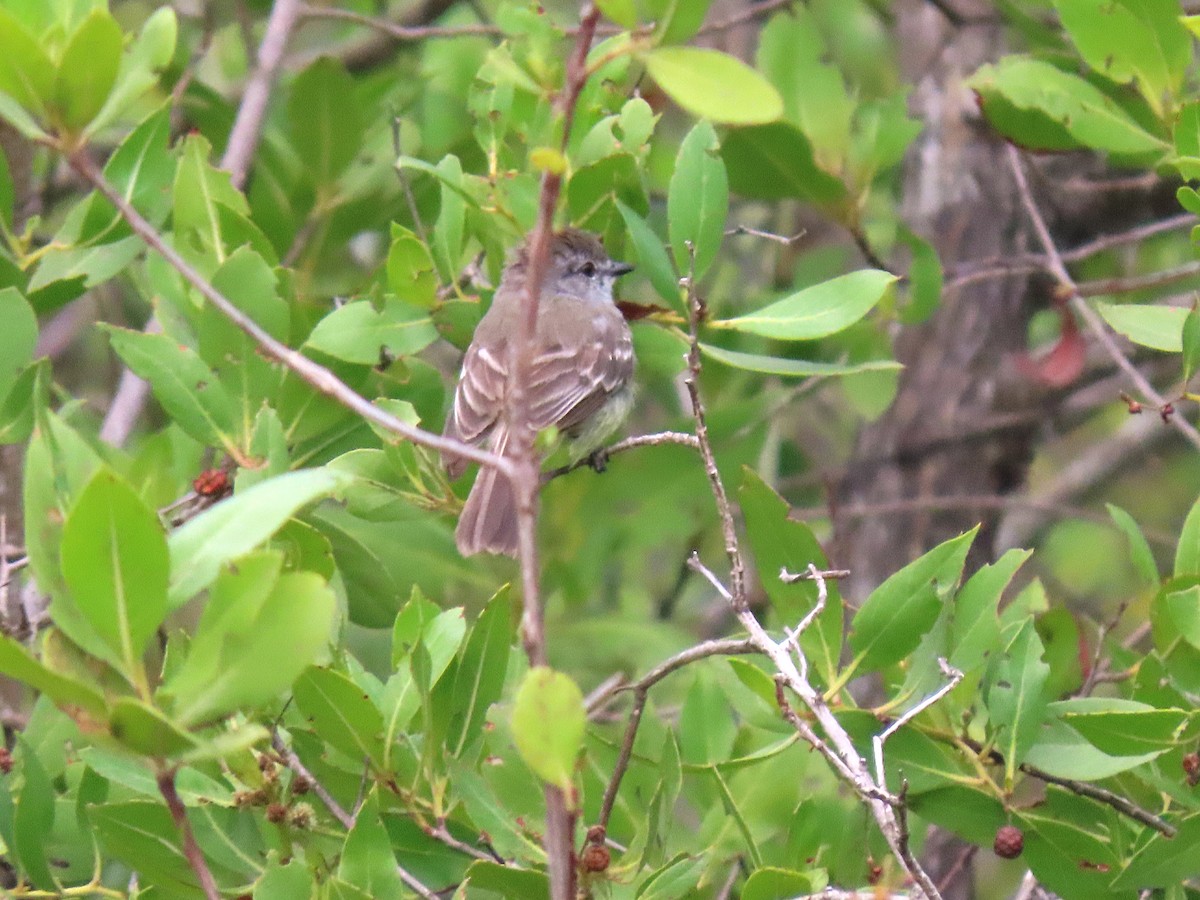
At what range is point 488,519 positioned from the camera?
400cm

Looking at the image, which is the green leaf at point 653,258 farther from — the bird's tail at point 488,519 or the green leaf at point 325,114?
the green leaf at point 325,114

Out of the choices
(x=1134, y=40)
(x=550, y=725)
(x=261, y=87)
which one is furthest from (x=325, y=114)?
(x=550, y=725)

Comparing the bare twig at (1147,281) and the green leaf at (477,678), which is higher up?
the green leaf at (477,678)

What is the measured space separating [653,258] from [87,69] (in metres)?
1.22

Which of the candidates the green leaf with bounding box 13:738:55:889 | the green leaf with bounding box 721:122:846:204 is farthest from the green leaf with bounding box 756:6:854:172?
the green leaf with bounding box 13:738:55:889

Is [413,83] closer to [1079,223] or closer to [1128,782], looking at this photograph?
[1079,223]

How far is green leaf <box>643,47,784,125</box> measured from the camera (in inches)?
75.7

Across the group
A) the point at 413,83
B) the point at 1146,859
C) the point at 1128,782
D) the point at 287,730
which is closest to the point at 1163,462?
the point at 413,83

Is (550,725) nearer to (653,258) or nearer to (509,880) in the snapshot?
(509,880)

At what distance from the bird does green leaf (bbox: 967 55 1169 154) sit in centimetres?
120

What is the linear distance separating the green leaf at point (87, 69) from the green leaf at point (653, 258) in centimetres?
109

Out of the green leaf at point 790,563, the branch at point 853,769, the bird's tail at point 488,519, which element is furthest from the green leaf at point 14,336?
the branch at point 853,769

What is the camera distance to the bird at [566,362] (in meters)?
4.81

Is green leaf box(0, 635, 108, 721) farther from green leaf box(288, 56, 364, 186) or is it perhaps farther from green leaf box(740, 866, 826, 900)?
green leaf box(288, 56, 364, 186)
